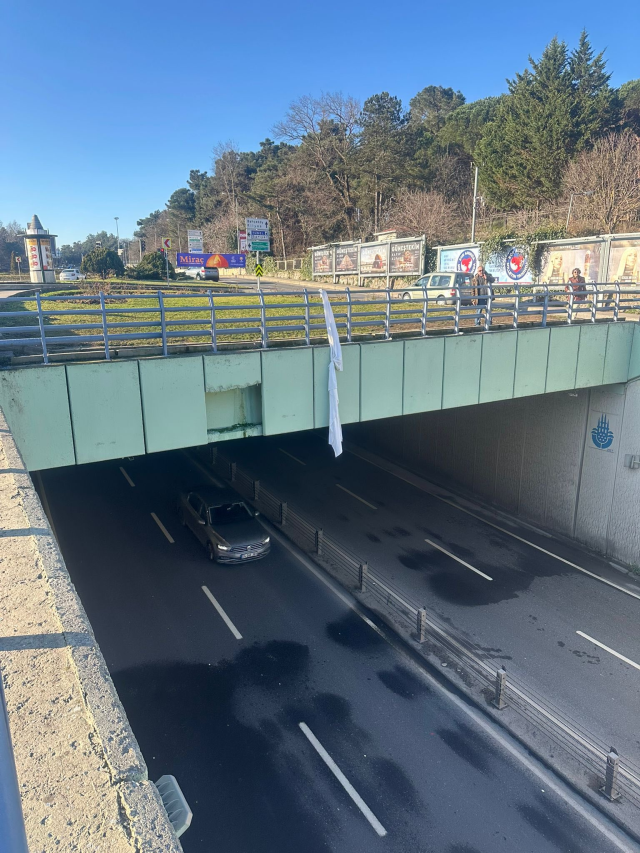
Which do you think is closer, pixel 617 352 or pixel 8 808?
pixel 8 808

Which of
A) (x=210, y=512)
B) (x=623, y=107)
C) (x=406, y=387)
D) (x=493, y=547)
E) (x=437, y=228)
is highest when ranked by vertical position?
(x=623, y=107)

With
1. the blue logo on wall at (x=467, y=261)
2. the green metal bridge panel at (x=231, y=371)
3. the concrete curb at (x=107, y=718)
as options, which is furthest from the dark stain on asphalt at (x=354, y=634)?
the blue logo on wall at (x=467, y=261)

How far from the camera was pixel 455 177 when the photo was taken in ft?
170

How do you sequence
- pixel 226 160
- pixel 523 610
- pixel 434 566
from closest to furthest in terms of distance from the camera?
pixel 523 610 → pixel 434 566 → pixel 226 160

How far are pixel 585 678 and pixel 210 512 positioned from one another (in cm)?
965

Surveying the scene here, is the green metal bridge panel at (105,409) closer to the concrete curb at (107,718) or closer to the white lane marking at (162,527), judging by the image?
the concrete curb at (107,718)

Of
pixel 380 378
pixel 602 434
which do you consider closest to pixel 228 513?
pixel 380 378

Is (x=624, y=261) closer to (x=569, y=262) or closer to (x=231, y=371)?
(x=569, y=262)

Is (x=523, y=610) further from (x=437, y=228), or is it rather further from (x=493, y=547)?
(x=437, y=228)

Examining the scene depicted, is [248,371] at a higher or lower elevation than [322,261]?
lower

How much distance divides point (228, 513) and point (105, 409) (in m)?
7.23

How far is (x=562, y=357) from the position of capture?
1459 cm

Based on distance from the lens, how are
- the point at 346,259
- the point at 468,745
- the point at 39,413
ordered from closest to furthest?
the point at 39,413 → the point at 468,745 → the point at 346,259

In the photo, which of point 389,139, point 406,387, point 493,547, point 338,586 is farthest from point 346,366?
point 389,139
